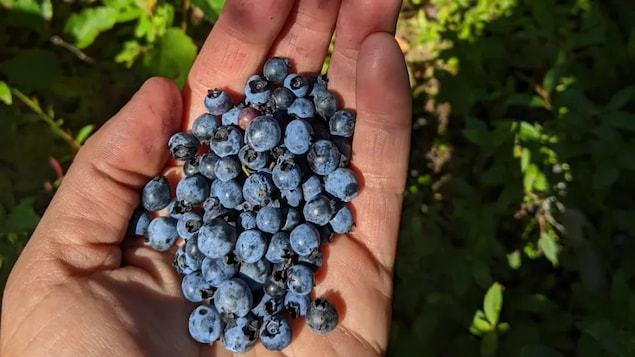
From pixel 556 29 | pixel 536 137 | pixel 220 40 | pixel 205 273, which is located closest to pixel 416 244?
pixel 536 137

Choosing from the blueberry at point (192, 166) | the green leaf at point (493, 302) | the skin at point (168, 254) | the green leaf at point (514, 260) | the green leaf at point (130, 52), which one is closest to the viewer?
the skin at point (168, 254)

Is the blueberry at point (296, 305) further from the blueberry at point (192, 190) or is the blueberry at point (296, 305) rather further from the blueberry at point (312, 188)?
the blueberry at point (192, 190)

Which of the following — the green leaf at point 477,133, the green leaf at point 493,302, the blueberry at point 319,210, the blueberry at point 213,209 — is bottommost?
the green leaf at point 493,302

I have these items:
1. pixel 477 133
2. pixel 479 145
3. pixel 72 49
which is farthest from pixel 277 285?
pixel 72 49

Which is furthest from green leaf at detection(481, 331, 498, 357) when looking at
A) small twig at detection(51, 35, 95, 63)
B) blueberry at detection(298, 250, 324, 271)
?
small twig at detection(51, 35, 95, 63)

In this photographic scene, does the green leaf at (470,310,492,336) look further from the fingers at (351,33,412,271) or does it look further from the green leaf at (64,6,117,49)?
the green leaf at (64,6,117,49)

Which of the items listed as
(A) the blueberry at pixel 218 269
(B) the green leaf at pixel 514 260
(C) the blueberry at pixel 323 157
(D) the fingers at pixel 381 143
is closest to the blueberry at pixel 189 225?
(A) the blueberry at pixel 218 269

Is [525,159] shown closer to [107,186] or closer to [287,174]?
[287,174]

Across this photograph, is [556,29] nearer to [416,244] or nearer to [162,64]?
[416,244]
